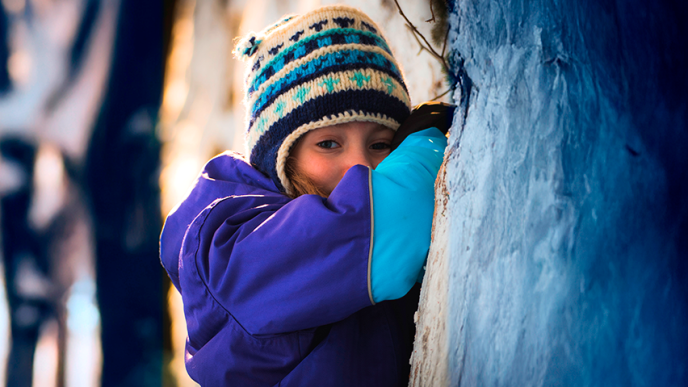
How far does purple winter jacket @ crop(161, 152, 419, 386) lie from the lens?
0.59 metres

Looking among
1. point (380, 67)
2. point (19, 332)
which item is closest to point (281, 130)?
point (380, 67)

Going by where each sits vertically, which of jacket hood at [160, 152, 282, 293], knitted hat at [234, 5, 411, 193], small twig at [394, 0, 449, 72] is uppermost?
small twig at [394, 0, 449, 72]

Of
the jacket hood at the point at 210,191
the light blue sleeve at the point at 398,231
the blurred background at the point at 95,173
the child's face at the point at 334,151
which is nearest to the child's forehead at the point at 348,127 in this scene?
the child's face at the point at 334,151

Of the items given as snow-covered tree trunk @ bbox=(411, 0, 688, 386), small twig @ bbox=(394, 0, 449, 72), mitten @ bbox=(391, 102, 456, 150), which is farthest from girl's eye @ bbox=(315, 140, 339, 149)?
small twig @ bbox=(394, 0, 449, 72)

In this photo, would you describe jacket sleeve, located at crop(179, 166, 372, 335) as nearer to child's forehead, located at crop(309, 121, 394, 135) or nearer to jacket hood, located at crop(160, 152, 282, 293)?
jacket hood, located at crop(160, 152, 282, 293)

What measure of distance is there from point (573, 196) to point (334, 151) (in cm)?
61

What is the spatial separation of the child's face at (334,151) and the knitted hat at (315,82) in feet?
0.10

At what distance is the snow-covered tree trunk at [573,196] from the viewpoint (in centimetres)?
27

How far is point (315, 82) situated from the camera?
2.84 feet

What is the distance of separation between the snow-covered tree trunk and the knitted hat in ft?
1.39

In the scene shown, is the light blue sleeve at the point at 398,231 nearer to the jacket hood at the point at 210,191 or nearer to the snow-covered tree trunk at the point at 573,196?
the snow-covered tree trunk at the point at 573,196

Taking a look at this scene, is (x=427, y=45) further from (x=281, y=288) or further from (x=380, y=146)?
(x=281, y=288)

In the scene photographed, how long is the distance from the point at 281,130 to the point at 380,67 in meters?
0.26

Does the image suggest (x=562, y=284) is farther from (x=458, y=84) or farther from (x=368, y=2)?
(x=368, y=2)
